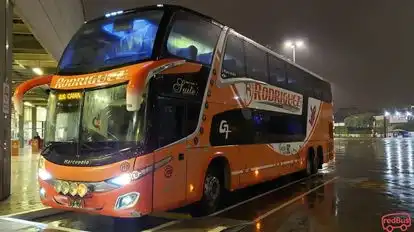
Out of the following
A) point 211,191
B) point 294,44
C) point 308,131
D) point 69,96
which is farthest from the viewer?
point 294,44

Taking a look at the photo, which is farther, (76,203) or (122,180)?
(76,203)

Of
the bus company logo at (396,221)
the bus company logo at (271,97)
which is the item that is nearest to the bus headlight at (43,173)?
the bus company logo at (271,97)

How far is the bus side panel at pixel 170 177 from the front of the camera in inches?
302

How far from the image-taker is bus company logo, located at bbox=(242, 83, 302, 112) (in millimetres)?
11602

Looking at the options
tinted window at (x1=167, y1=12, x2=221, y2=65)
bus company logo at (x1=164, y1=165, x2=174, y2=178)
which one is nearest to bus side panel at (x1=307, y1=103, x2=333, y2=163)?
tinted window at (x1=167, y1=12, x2=221, y2=65)

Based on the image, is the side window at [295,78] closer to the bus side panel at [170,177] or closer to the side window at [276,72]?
the side window at [276,72]

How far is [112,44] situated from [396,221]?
6.72 m

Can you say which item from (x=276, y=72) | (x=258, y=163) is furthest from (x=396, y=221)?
(x=276, y=72)

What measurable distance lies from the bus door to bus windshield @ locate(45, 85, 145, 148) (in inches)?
18.4

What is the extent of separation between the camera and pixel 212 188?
9641 millimetres

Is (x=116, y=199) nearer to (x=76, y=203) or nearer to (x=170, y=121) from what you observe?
(x=76, y=203)

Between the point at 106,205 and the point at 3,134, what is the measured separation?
5119mm

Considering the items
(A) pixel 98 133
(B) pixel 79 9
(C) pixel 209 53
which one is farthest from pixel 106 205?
(B) pixel 79 9

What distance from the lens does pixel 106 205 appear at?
732cm
